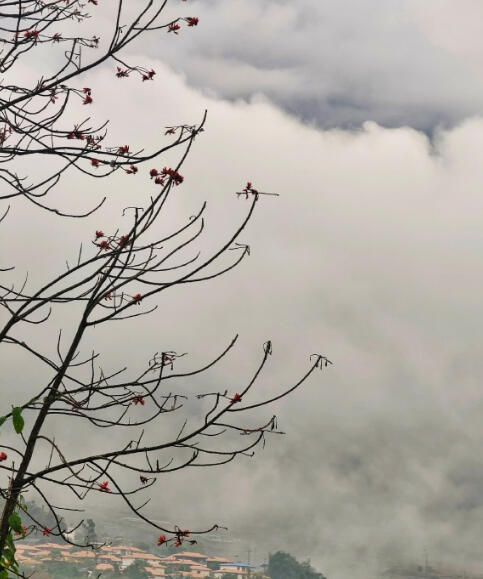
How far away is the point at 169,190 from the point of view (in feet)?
14.4

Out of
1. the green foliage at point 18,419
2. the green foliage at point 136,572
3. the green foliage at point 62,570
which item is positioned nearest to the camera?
the green foliage at point 18,419

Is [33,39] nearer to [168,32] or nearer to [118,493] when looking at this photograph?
[168,32]

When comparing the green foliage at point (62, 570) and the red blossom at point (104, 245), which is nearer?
the red blossom at point (104, 245)

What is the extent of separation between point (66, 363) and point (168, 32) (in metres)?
2.48

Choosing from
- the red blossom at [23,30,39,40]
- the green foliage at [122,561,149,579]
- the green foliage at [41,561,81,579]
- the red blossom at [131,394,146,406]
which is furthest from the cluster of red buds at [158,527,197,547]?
the green foliage at [122,561,149,579]

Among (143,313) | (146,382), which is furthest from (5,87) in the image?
(146,382)

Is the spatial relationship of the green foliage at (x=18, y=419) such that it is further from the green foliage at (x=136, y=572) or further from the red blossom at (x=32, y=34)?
the green foliage at (x=136, y=572)

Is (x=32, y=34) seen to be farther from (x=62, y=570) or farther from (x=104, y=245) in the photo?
(x=62, y=570)

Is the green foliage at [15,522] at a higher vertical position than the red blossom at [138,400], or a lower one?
lower

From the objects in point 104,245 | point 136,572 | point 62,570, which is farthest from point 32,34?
point 136,572

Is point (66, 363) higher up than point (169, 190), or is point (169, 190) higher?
point (169, 190)

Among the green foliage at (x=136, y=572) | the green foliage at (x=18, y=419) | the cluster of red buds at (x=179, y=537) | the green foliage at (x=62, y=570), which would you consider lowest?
the cluster of red buds at (x=179, y=537)

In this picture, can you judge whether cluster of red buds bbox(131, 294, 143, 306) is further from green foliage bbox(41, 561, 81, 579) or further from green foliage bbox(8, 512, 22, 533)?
green foliage bbox(41, 561, 81, 579)

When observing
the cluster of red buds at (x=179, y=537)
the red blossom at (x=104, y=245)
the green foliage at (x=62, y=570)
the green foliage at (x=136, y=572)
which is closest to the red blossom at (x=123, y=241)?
the red blossom at (x=104, y=245)
